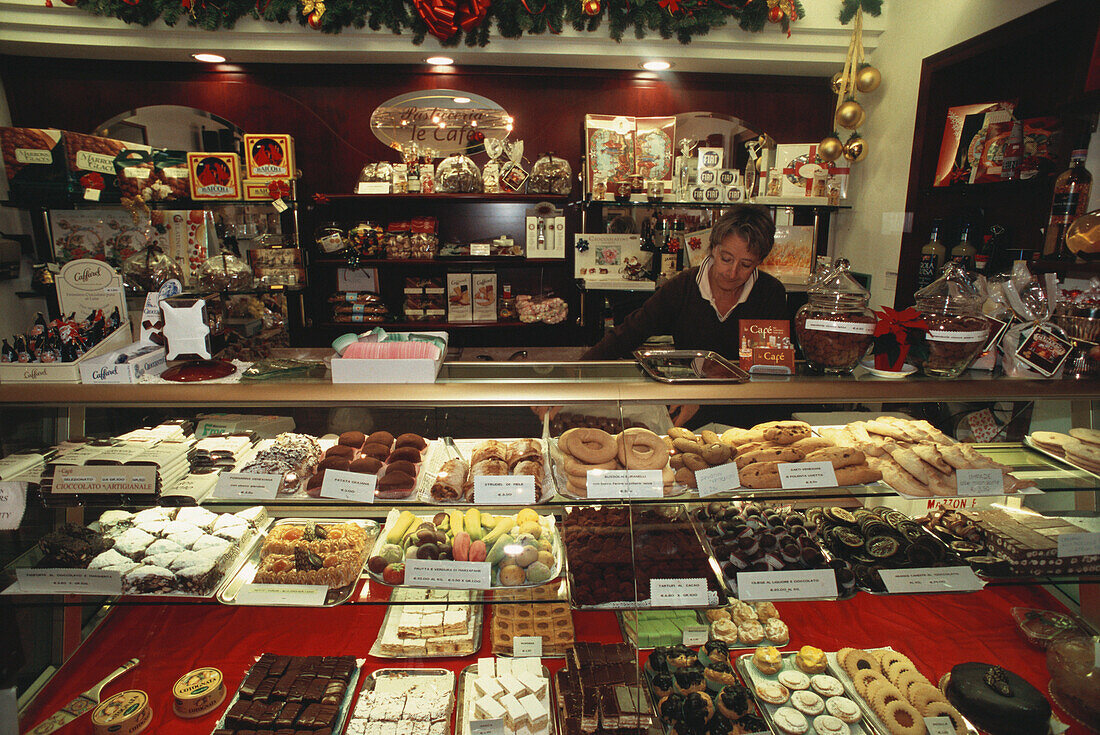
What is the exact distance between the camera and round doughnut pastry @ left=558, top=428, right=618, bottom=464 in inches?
71.9

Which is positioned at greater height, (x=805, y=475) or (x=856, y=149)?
(x=856, y=149)

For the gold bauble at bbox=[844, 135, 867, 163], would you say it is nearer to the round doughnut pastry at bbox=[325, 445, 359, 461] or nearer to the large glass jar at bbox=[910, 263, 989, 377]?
the large glass jar at bbox=[910, 263, 989, 377]

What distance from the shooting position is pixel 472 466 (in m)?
1.96

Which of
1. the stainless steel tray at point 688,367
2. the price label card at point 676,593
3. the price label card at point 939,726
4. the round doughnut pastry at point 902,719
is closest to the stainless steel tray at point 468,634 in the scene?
the price label card at point 676,593

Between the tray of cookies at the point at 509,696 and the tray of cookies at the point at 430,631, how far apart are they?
12 cm

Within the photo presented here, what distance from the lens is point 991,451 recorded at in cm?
207

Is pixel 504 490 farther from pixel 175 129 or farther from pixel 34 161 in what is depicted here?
pixel 175 129

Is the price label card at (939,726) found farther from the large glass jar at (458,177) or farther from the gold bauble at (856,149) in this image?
the large glass jar at (458,177)

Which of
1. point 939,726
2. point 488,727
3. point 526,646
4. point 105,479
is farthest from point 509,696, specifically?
point 105,479

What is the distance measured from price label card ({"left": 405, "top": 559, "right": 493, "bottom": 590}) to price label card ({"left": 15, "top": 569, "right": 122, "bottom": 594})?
91cm

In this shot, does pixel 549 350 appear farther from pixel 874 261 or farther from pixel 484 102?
pixel 874 261

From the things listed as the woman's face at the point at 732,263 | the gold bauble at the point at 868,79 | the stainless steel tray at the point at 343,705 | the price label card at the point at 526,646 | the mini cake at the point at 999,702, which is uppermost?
the gold bauble at the point at 868,79

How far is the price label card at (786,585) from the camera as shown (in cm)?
180

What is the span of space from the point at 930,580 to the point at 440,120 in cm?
458
